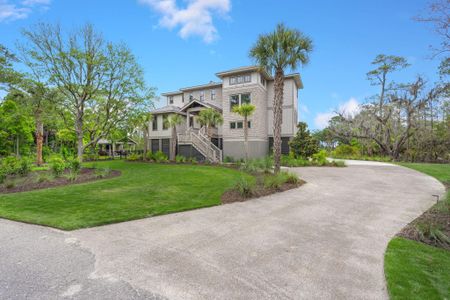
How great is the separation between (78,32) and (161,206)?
44.9 ft

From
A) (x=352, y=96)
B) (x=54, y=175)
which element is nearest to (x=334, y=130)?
(x=352, y=96)

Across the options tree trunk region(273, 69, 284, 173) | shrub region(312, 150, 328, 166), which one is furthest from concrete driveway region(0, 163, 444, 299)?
shrub region(312, 150, 328, 166)

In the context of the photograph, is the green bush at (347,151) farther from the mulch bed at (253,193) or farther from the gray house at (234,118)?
the mulch bed at (253,193)

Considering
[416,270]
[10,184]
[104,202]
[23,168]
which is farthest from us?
[23,168]

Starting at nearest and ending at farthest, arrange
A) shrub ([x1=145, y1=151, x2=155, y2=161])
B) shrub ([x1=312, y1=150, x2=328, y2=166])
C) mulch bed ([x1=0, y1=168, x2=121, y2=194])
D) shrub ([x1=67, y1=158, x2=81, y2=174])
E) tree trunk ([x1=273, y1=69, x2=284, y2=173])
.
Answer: mulch bed ([x1=0, y1=168, x2=121, y2=194])
tree trunk ([x1=273, y1=69, x2=284, y2=173])
shrub ([x1=67, y1=158, x2=81, y2=174])
shrub ([x1=312, y1=150, x2=328, y2=166])
shrub ([x1=145, y1=151, x2=155, y2=161])

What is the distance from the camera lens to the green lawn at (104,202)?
5309 millimetres

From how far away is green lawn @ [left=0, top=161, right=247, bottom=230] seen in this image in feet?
17.4

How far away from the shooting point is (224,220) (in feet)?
17.3

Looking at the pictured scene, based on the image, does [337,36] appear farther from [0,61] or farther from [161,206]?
[0,61]

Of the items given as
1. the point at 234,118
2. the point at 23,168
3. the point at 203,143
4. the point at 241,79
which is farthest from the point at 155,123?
the point at 23,168

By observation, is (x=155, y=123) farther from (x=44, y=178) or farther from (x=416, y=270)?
(x=416, y=270)

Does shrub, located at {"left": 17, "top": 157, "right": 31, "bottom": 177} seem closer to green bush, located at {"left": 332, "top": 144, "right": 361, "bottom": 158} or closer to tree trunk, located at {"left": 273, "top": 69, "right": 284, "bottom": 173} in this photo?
tree trunk, located at {"left": 273, "top": 69, "right": 284, "bottom": 173}

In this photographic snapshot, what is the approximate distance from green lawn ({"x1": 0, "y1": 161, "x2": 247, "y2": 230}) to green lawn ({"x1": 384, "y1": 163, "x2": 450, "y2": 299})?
15.5 feet

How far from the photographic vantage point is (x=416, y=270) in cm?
303
